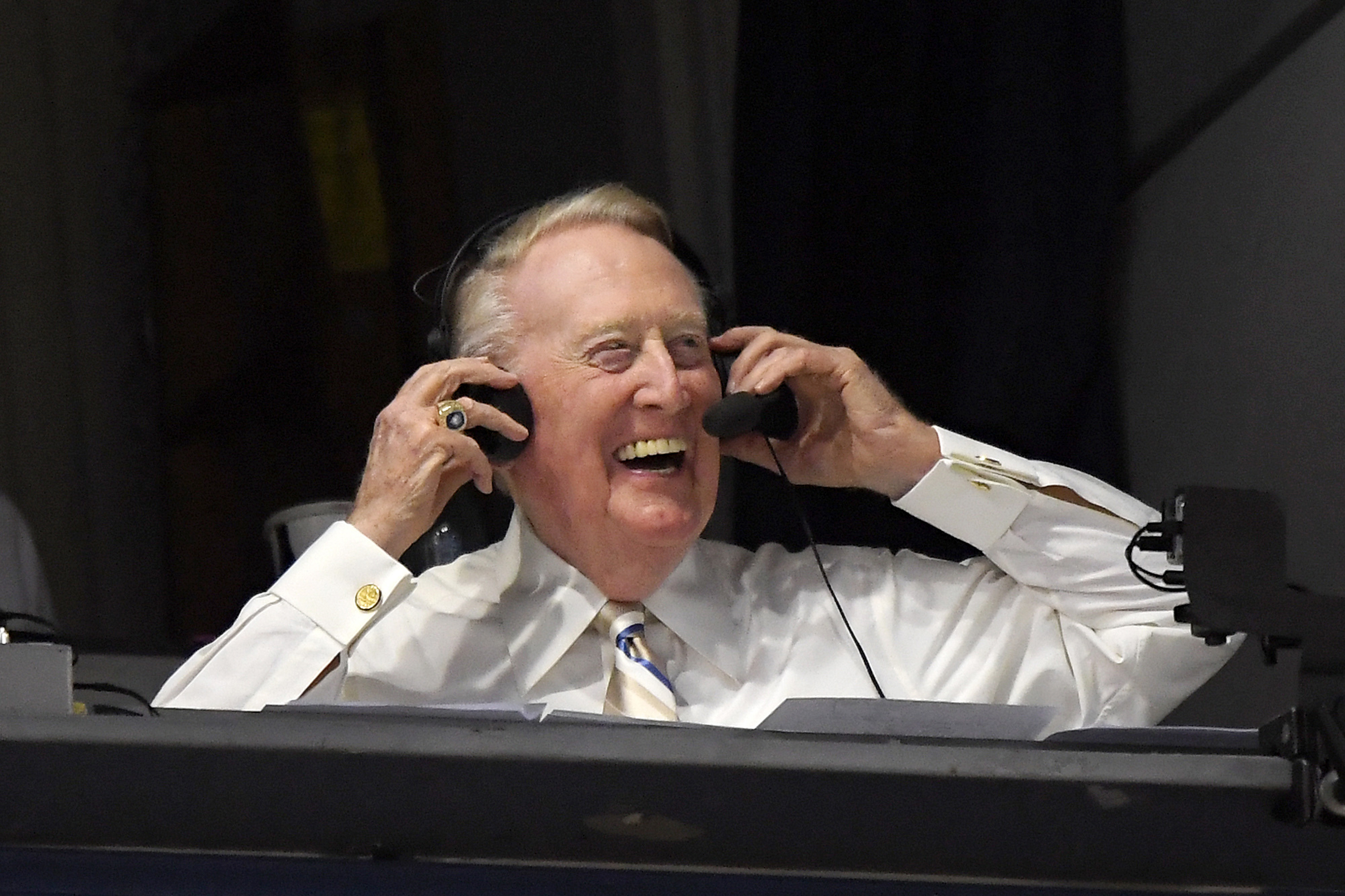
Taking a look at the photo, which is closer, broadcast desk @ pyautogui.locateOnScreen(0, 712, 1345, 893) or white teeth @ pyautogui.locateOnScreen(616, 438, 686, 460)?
broadcast desk @ pyautogui.locateOnScreen(0, 712, 1345, 893)

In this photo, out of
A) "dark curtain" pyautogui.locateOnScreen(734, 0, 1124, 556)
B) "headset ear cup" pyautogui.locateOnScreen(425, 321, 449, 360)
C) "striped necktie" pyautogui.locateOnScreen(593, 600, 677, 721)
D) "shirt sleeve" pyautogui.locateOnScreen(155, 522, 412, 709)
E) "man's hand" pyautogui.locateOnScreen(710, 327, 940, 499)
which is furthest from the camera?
"dark curtain" pyautogui.locateOnScreen(734, 0, 1124, 556)

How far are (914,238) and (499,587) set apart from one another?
34.0 inches

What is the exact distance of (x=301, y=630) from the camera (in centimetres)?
147

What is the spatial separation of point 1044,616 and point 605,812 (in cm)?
103

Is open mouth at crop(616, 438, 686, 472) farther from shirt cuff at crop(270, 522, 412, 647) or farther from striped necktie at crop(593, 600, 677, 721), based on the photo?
shirt cuff at crop(270, 522, 412, 647)

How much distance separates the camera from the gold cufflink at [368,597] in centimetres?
147

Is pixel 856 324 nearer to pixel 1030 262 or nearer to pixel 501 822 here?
pixel 1030 262

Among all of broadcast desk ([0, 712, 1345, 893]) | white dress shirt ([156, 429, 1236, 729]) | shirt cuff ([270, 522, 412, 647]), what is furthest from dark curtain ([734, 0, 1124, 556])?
broadcast desk ([0, 712, 1345, 893])

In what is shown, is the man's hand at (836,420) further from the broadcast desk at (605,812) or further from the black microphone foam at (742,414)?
the broadcast desk at (605,812)

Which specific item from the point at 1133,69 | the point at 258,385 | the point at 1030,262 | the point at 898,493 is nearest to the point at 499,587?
the point at 898,493

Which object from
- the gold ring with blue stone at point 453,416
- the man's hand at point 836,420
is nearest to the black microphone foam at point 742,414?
the man's hand at point 836,420

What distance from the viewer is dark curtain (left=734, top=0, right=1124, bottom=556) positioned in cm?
210

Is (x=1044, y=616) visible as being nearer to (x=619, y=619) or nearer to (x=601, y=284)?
(x=619, y=619)

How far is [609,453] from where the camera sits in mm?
1678
